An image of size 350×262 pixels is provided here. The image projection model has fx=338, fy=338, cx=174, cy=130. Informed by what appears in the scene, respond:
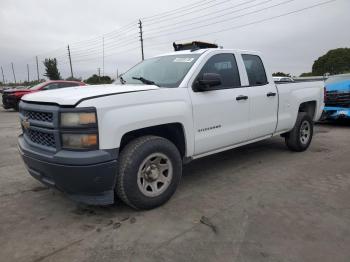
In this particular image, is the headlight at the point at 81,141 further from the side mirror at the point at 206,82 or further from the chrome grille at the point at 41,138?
the side mirror at the point at 206,82

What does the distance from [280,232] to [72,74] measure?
6329 cm

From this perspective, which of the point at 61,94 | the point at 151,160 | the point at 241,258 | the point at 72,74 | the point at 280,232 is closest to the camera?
the point at 241,258

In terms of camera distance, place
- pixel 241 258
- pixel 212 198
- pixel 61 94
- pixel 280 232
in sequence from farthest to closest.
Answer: pixel 212 198 → pixel 61 94 → pixel 280 232 → pixel 241 258

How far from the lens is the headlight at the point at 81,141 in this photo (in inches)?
125

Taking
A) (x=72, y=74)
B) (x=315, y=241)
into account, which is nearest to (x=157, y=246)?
(x=315, y=241)

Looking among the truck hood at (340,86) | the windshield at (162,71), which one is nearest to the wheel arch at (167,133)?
the windshield at (162,71)

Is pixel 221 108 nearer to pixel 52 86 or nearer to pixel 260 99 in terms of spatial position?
pixel 260 99

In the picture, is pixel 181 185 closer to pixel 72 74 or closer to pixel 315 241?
pixel 315 241

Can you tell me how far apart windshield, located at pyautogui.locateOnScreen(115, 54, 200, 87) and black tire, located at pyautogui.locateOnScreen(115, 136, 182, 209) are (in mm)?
825

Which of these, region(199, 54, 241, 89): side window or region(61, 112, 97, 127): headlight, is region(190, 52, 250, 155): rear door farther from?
region(61, 112, 97, 127): headlight

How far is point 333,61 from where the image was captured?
1879 inches

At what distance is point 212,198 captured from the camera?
4.07 m

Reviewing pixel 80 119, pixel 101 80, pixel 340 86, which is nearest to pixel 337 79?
pixel 340 86

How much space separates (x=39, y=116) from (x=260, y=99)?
10.3 ft
